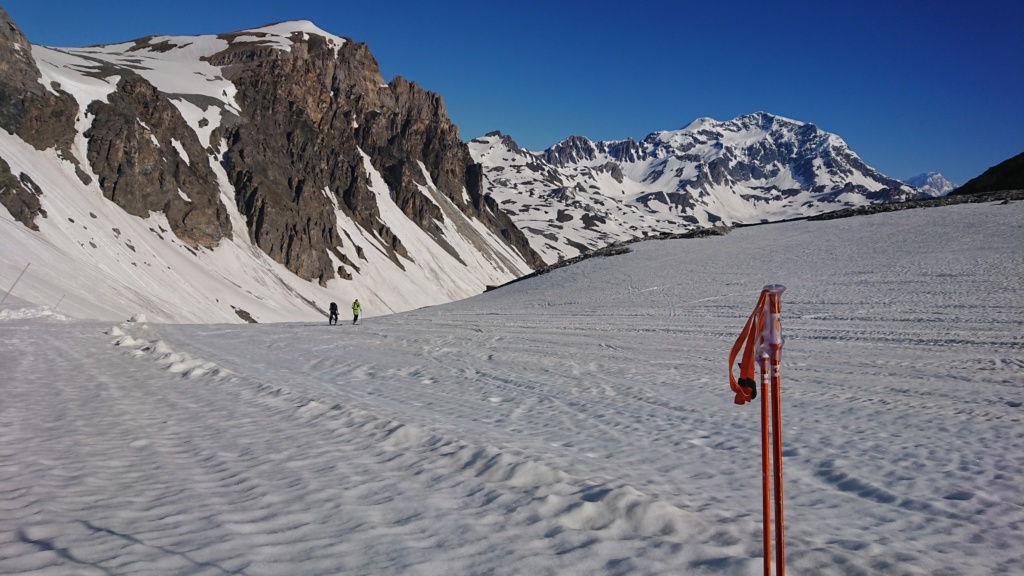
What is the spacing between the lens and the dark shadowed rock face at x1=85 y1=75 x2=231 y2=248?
66500mm

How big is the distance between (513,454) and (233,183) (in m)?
94.1

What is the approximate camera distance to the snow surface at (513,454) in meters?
4.49

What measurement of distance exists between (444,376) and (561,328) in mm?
9355

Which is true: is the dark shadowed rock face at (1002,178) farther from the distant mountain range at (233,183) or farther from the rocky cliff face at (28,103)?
the rocky cliff face at (28,103)

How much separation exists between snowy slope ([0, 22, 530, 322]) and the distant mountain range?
0.30 m

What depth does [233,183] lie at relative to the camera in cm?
8850

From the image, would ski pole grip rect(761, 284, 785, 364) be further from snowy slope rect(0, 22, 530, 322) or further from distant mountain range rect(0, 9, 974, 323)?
distant mountain range rect(0, 9, 974, 323)

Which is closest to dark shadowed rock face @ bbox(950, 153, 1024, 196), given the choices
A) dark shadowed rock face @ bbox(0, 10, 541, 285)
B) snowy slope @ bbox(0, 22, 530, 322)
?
snowy slope @ bbox(0, 22, 530, 322)

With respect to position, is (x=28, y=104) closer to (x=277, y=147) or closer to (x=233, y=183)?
(x=233, y=183)

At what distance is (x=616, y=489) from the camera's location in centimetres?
553

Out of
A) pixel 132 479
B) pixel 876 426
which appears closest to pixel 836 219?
pixel 876 426

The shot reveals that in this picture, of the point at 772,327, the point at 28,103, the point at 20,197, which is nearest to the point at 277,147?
the point at 28,103

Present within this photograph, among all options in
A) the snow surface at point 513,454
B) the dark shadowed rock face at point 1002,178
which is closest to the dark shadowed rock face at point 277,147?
the snow surface at point 513,454

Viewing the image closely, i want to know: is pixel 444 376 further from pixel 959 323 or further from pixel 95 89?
pixel 95 89
